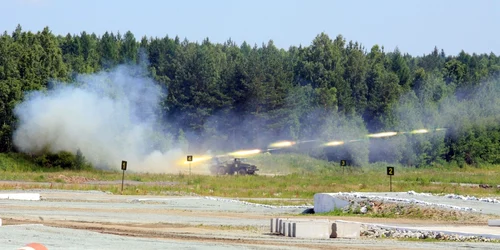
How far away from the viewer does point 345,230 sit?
3603cm

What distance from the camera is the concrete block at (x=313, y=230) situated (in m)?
35.2

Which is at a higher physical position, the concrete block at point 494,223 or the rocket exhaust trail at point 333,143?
the rocket exhaust trail at point 333,143

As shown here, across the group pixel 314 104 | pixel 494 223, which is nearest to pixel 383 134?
pixel 314 104

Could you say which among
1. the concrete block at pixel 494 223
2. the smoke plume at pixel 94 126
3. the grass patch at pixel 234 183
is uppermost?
the smoke plume at pixel 94 126

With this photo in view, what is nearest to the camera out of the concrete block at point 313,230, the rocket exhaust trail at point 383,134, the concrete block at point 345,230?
the concrete block at point 313,230

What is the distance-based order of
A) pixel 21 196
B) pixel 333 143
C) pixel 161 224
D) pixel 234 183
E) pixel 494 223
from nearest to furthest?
pixel 494 223 < pixel 161 224 < pixel 21 196 < pixel 234 183 < pixel 333 143

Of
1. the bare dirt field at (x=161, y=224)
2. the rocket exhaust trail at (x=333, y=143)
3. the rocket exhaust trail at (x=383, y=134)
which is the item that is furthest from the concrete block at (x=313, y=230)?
the rocket exhaust trail at (x=383, y=134)

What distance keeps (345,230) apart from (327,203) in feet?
53.3

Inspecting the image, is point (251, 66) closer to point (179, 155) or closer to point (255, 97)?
point (255, 97)

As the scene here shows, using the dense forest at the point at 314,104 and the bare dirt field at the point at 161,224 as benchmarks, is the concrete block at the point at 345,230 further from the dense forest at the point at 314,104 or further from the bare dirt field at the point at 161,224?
the dense forest at the point at 314,104

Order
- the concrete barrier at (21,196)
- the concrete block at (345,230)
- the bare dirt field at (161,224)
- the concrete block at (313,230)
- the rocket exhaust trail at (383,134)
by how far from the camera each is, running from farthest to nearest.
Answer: the rocket exhaust trail at (383,134), the concrete barrier at (21,196), the concrete block at (345,230), the concrete block at (313,230), the bare dirt field at (161,224)

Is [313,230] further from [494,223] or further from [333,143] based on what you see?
[333,143]

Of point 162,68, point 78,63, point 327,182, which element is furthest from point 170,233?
point 162,68

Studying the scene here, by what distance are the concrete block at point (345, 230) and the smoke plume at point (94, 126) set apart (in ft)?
184
